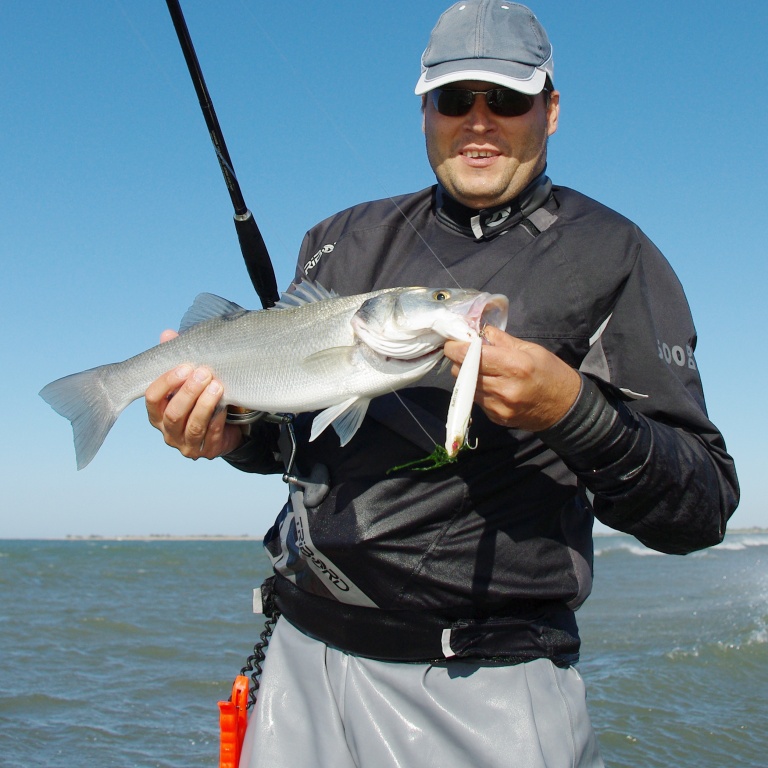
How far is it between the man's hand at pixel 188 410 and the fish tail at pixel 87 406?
15.2 inches

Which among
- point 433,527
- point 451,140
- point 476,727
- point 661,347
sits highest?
point 451,140

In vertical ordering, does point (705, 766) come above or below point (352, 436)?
below

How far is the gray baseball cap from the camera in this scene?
2.90 meters

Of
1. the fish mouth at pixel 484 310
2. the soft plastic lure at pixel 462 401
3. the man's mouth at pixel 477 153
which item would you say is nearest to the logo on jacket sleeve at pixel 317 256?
the man's mouth at pixel 477 153

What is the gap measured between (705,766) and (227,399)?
5.58 metres

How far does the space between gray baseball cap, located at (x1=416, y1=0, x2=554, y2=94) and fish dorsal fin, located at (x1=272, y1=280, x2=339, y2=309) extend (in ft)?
2.71

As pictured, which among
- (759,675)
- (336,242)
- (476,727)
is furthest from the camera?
(759,675)

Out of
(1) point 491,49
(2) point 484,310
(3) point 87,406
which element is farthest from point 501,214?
(3) point 87,406

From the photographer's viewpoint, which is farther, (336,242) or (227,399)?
(336,242)

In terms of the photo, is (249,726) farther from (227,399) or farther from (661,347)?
(661,347)

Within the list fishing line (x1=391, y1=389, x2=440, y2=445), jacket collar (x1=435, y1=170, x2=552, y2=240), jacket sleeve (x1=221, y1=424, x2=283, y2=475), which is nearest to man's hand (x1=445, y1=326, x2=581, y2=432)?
fishing line (x1=391, y1=389, x2=440, y2=445)

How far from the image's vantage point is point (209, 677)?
9.85 meters

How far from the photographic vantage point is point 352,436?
2.76 m

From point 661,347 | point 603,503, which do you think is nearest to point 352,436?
point 603,503
